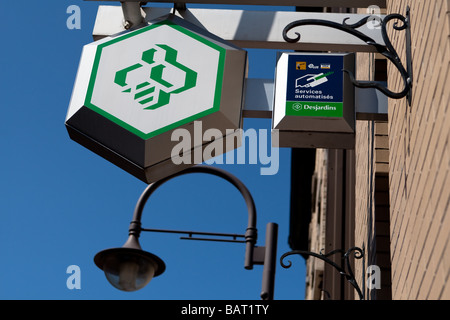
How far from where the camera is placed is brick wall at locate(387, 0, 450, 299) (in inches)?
98.7

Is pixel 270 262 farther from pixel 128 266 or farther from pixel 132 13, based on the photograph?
pixel 132 13

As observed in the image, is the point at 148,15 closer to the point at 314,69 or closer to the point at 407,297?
the point at 314,69

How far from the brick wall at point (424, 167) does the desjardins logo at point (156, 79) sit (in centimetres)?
121

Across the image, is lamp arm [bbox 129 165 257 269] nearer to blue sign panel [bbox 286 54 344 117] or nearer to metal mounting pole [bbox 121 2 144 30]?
metal mounting pole [bbox 121 2 144 30]

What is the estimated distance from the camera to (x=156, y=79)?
160 inches

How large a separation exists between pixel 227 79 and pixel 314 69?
1.63 ft

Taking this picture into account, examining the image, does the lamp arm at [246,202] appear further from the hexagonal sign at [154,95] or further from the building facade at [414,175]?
the hexagonal sign at [154,95]

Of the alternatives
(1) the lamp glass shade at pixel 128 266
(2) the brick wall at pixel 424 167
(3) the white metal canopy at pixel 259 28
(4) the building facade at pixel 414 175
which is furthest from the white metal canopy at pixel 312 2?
(1) the lamp glass shade at pixel 128 266

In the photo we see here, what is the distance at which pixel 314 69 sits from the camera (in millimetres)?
3992

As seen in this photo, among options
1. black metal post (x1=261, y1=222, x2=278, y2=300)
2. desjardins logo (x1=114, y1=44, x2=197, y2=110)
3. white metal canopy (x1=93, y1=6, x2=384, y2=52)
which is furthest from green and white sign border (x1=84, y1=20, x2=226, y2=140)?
black metal post (x1=261, y1=222, x2=278, y2=300)

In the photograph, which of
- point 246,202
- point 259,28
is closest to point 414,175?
point 259,28

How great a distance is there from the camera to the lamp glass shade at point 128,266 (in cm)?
544
